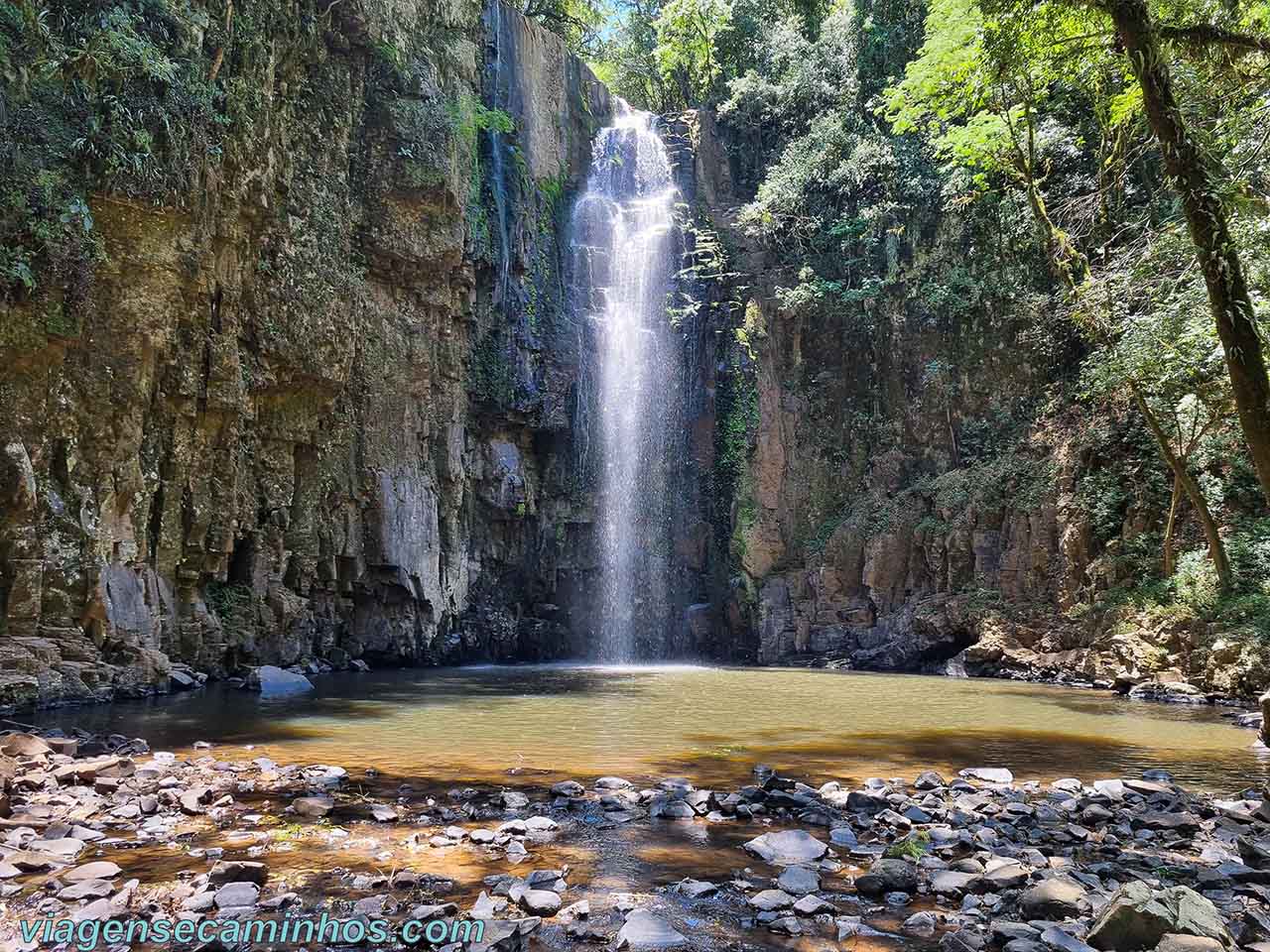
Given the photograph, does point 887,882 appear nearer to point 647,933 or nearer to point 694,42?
point 647,933

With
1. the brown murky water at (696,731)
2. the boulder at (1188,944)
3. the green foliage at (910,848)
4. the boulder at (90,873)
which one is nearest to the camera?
the boulder at (1188,944)

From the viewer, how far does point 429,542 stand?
66.8ft

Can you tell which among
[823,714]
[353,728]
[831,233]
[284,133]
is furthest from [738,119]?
[353,728]

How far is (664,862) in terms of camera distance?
186 inches

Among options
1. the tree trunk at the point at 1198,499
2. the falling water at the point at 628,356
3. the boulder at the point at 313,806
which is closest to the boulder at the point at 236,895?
the boulder at the point at 313,806

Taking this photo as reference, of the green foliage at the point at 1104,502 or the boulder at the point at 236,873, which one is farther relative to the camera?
the green foliage at the point at 1104,502

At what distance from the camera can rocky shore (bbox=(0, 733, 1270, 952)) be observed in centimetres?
368

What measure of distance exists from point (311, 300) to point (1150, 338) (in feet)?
52.6

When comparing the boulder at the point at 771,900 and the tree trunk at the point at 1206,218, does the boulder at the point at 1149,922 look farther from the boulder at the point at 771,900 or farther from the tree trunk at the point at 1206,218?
the tree trunk at the point at 1206,218

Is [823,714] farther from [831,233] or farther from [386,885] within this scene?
[831,233]

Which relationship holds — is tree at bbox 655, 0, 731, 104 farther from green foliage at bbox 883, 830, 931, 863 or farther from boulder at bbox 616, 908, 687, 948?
boulder at bbox 616, 908, 687, 948

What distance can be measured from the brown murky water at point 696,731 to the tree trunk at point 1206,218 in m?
3.61

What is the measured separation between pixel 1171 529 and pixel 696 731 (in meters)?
11.1

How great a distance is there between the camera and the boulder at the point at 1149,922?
324 cm
